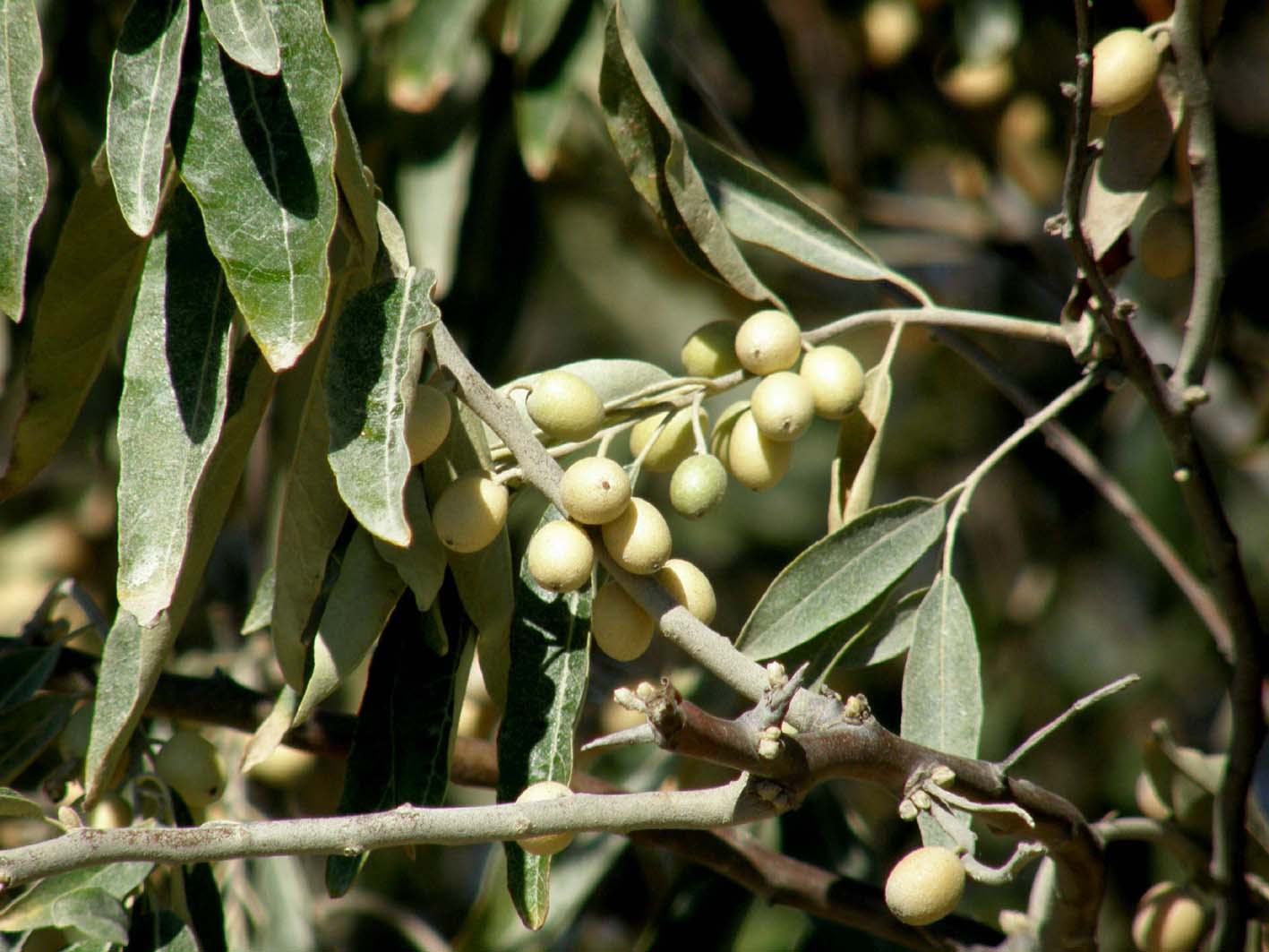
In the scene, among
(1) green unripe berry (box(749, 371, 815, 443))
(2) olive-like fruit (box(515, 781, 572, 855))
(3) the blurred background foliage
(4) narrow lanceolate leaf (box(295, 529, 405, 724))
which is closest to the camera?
(2) olive-like fruit (box(515, 781, 572, 855))

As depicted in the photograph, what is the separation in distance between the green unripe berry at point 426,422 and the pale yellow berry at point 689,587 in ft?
0.51

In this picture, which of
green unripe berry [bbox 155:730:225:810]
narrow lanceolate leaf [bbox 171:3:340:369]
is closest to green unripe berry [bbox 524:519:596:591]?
narrow lanceolate leaf [bbox 171:3:340:369]

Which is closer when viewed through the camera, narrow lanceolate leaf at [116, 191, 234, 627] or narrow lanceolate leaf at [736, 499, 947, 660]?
narrow lanceolate leaf at [116, 191, 234, 627]

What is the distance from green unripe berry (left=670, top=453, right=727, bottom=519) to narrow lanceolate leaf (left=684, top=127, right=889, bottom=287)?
0.25 metres

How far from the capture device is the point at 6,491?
3.14 feet

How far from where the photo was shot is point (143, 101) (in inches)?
30.4

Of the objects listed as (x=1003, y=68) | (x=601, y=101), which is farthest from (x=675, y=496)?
(x=1003, y=68)

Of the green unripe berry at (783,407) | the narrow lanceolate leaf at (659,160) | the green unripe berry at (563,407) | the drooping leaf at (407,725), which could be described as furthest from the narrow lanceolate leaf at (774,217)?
the drooping leaf at (407,725)

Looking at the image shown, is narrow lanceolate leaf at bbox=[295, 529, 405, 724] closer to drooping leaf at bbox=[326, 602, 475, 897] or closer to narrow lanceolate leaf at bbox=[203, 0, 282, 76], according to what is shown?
drooping leaf at bbox=[326, 602, 475, 897]

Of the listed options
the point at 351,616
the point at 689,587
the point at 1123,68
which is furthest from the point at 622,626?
the point at 1123,68

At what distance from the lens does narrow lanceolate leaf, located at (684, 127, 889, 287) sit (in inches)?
42.6

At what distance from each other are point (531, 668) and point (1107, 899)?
1.41 meters

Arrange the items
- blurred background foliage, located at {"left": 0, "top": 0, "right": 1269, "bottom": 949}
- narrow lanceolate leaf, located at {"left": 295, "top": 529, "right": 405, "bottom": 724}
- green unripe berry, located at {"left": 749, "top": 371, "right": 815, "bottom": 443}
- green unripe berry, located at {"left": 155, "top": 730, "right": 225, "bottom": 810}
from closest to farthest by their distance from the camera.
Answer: narrow lanceolate leaf, located at {"left": 295, "top": 529, "right": 405, "bottom": 724}
green unripe berry, located at {"left": 749, "top": 371, "right": 815, "bottom": 443}
green unripe berry, located at {"left": 155, "top": 730, "right": 225, "bottom": 810}
blurred background foliage, located at {"left": 0, "top": 0, "right": 1269, "bottom": 949}

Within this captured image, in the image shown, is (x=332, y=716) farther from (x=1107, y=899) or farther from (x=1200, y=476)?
(x=1107, y=899)
